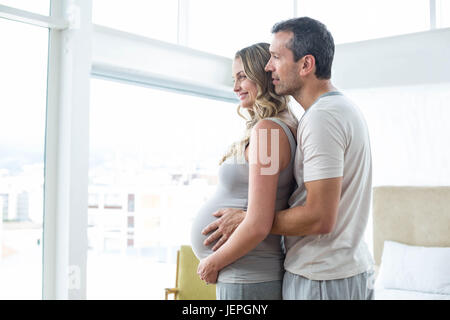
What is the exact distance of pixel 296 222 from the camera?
1.30 m

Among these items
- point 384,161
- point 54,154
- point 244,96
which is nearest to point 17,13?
point 54,154

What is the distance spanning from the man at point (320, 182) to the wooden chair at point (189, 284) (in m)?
1.90

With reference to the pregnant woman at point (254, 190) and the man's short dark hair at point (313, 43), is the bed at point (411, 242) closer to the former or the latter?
the pregnant woman at point (254, 190)

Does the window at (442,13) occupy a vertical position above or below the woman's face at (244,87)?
above

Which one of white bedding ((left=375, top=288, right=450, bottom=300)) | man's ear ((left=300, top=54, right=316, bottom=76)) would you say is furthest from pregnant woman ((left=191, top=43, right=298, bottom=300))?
white bedding ((left=375, top=288, right=450, bottom=300))

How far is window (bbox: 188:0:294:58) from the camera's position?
3.82 meters

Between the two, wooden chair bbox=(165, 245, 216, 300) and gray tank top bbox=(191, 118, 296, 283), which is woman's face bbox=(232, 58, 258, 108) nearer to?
gray tank top bbox=(191, 118, 296, 283)

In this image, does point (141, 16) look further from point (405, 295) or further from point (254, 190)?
point (405, 295)

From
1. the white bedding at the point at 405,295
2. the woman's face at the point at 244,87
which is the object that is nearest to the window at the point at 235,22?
the white bedding at the point at 405,295

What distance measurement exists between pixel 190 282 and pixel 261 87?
6.87ft

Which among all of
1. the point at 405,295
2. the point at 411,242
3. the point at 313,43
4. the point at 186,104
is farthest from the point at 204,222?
the point at 411,242

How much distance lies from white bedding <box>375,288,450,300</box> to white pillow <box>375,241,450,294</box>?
0.06m

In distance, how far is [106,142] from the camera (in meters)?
3.24

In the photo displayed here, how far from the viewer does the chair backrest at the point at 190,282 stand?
325cm
